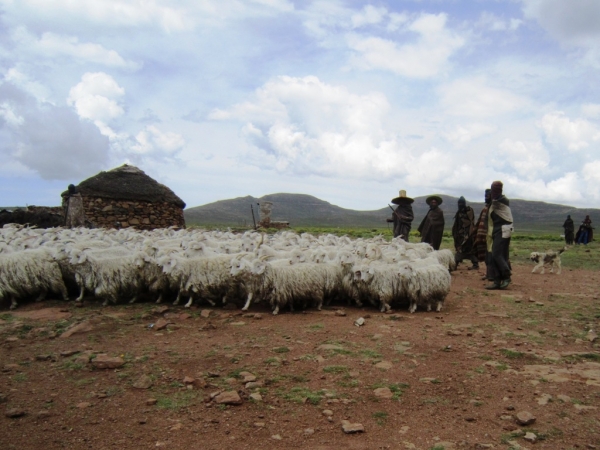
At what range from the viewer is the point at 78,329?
5906 mm

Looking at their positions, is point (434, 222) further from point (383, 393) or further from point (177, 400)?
point (177, 400)

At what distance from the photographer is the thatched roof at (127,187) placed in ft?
57.1

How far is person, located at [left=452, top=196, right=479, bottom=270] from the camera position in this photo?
12523 mm

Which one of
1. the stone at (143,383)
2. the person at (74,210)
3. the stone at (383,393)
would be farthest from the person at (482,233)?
the person at (74,210)

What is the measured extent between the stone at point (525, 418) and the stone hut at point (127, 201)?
16169 mm

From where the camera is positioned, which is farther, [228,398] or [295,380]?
[295,380]

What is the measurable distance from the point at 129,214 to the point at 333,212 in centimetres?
11304

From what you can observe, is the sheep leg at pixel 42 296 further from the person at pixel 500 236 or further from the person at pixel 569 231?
the person at pixel 569 231

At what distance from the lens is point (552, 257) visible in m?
12.2

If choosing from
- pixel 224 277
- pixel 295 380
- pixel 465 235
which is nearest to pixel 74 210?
pixel 224 277

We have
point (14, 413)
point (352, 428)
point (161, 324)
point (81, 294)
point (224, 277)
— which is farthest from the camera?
point (81, 294)

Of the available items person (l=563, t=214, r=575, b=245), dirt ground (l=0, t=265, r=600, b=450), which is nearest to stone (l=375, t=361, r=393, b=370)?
dirt ground (l=0, t=265, r=600, b=450)

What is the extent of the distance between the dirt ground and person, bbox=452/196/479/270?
18.0 feet

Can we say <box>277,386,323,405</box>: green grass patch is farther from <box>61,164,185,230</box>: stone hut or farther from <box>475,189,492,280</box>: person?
<box>61,164,185,230</box>: stone hut
